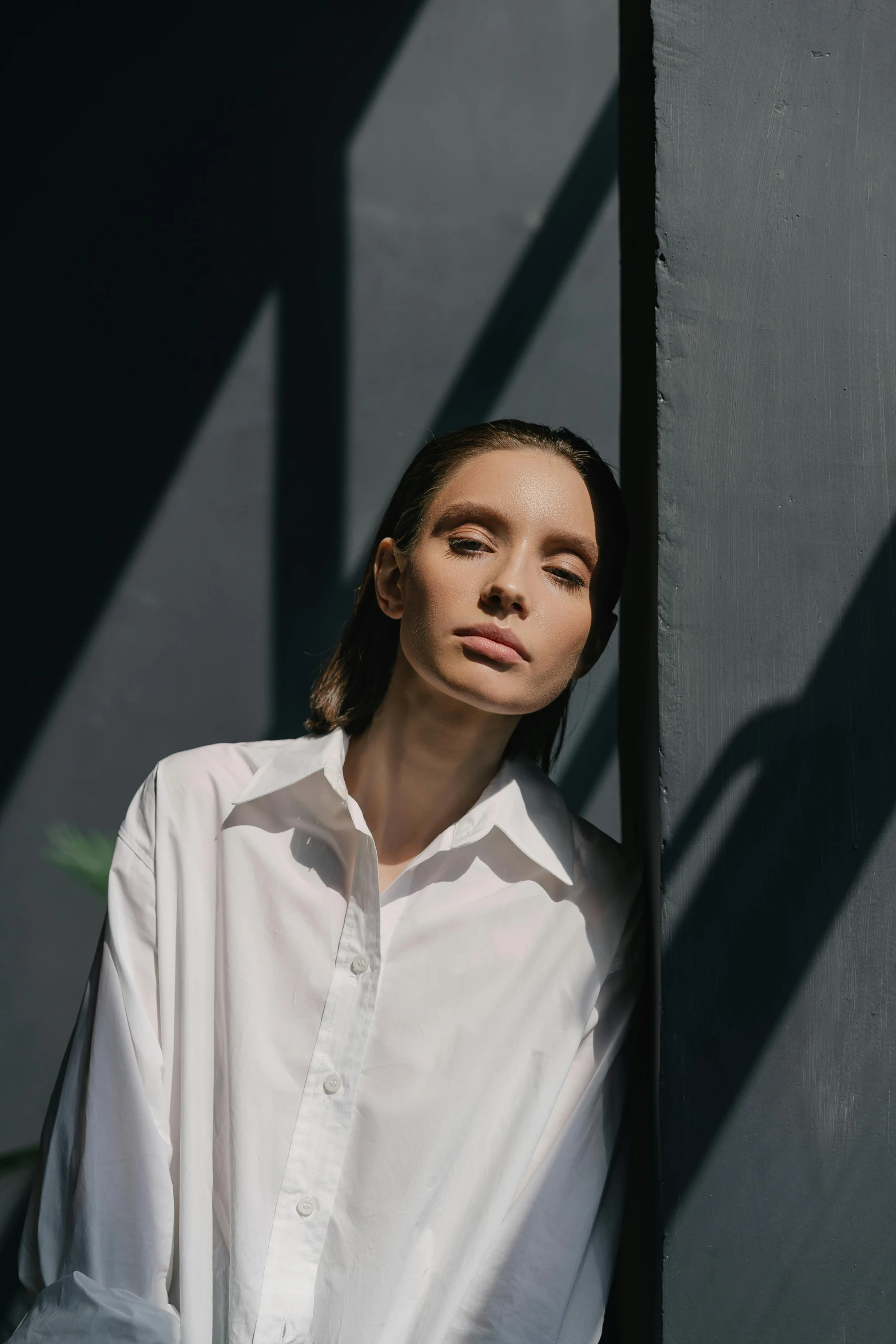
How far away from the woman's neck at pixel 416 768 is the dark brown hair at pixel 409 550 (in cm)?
9

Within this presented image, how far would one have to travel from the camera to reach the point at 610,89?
3.66 meters

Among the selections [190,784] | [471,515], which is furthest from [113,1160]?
[471,515]

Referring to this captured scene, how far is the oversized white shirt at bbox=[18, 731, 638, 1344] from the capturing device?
1.33 meters

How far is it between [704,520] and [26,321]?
284 centimetres

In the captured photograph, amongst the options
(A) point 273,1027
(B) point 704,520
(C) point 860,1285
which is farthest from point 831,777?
(A) point 273,1027

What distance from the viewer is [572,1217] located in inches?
53.9

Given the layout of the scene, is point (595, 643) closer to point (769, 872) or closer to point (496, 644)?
point (496, 644)

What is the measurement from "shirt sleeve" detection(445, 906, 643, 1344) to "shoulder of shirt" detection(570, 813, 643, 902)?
0.08 m

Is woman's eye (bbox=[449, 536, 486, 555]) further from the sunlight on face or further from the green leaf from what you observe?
the green leaf

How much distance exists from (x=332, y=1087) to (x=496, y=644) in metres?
0.55

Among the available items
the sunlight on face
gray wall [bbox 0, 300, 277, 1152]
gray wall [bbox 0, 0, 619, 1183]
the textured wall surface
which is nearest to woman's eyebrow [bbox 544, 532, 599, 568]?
the sunlight on face

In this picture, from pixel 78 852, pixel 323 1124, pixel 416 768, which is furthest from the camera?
pixel 78 852

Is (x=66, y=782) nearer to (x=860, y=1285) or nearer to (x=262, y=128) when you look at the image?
(x=262, y=128)

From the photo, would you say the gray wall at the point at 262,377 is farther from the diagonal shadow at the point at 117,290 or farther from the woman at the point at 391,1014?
the woman at the point at 391,1014
